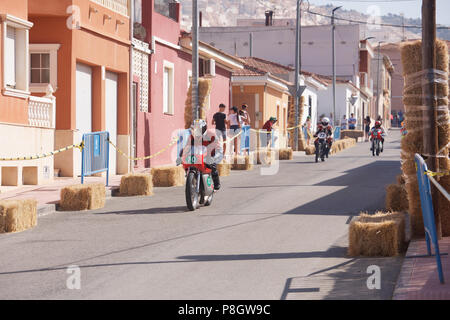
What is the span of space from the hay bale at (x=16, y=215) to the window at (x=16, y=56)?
231 inches

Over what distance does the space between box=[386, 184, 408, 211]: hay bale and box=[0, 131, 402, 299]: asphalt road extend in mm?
757

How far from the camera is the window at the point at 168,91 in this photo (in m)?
28.2

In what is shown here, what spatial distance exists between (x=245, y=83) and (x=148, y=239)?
1222 inches

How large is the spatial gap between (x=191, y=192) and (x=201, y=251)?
4.38m

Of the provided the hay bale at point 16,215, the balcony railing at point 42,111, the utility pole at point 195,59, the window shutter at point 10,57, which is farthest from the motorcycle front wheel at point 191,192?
the utility pole at point 195,59

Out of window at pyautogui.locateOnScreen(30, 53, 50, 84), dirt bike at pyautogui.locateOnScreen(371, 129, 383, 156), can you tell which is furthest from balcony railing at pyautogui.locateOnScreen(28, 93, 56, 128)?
dirt bike at pyautogui.locateOnScreen(371, 129, 383, 156)

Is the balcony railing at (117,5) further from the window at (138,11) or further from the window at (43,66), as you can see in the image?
the window at (43,66)

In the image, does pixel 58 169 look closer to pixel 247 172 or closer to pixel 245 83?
pixel 247 172

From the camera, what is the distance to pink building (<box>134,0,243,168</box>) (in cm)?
2611

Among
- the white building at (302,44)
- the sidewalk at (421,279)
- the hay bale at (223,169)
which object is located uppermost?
the white building at (302,44)

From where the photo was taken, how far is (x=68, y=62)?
790 inches

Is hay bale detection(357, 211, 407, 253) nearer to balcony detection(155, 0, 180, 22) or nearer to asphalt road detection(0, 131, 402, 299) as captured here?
asphalt road detection(0, 131, 402, 299)
